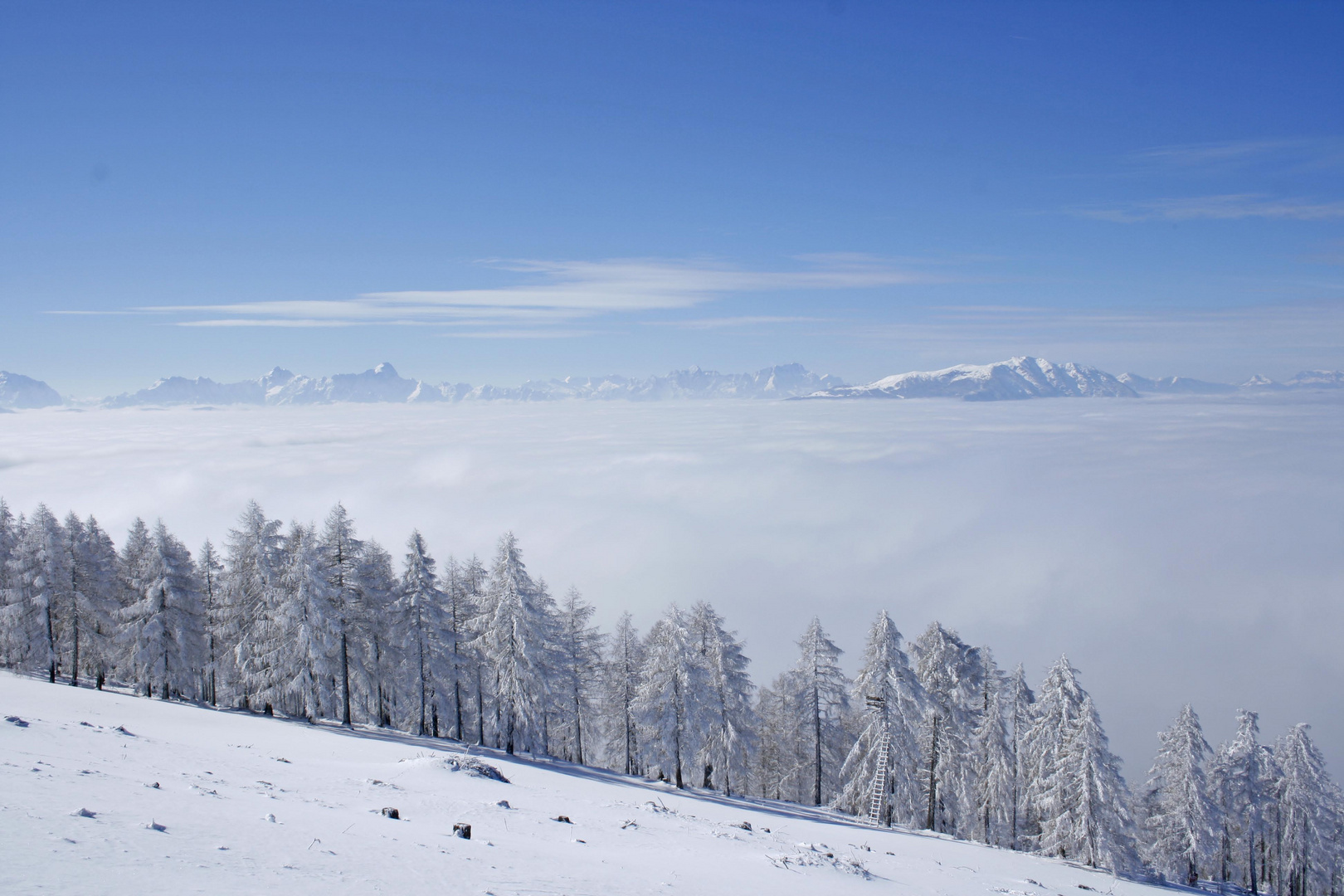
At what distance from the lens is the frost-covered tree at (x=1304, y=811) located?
1487 inches

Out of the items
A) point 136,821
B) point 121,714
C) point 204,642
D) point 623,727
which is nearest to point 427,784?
point 136,821

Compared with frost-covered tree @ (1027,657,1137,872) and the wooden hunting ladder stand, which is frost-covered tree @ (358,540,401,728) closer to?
the wooden hunting ladder stand

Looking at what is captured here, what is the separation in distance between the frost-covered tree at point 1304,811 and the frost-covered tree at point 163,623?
63.4m

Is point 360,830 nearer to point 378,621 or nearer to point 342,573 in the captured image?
point 342,573

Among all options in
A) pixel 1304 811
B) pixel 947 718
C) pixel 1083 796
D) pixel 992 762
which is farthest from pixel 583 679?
pixel 1304 811

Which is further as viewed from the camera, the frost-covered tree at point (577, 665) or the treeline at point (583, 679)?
the frost-covered tree at point (577, 665)

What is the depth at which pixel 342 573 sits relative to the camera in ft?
116

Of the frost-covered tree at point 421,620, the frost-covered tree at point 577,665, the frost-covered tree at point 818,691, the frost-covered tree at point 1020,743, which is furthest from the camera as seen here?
the frost-covered tree at point 577,665

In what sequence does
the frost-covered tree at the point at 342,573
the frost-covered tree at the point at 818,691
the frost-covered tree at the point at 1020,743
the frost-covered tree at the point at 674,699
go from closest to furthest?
the frost-covered tree at the point at 1020,743 → the frost-covered tree at the point at 674,699 → the frost-covered tree at the point at 342,573 → the frost-covered tree at the point at 818,691

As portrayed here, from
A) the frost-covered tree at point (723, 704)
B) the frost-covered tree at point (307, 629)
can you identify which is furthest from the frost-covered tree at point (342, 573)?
the frost-covered tree at point (723, 704)

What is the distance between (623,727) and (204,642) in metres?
25.3

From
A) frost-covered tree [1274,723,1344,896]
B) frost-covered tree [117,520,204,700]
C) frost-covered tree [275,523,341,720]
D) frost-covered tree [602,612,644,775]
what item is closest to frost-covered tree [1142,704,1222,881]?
frost-covered tree [1274,723,1344,896]

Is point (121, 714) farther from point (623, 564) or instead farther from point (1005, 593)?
point (1005, 593)

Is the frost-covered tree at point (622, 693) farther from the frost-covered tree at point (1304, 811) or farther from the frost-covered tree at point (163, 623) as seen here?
the frost-covered tree at point (1304, 811)
